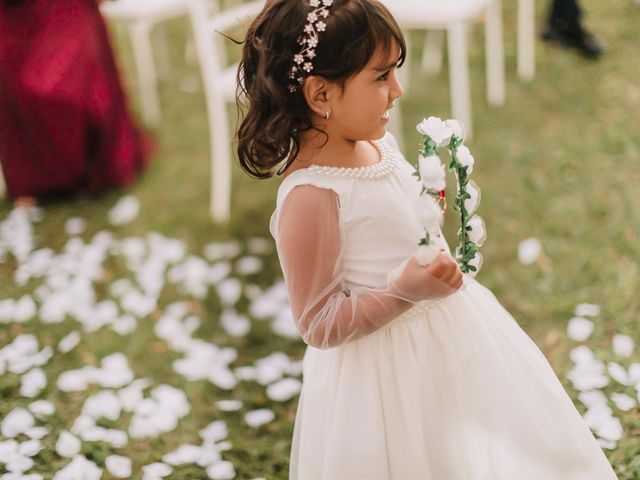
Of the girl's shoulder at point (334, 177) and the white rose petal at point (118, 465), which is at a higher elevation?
the girl's shoulder at point (334, 177)

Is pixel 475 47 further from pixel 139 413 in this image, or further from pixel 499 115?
pixel 139 413

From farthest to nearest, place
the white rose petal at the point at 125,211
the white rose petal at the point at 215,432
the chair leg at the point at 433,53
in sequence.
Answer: the chair leg at the point at 433,53 → the white rose petal at the point at 125,211 → the white rose petal at the point at 215,432

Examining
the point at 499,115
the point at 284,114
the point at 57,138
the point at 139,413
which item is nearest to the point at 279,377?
the point at 139,413

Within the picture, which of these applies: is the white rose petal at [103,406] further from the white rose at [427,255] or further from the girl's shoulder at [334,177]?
the white rose at [427,255]

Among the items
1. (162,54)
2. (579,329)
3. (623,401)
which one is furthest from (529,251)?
(162,54)

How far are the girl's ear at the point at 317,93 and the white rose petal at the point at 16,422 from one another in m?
1.49

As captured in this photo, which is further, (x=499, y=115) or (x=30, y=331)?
(x=499, y=115)

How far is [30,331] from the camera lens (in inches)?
108

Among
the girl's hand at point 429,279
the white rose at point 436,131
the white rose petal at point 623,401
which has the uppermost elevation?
the white rose at point 436,131

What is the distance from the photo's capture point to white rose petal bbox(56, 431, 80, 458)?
2.17 m

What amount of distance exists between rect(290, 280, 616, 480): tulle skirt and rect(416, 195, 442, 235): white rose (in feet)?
0.92

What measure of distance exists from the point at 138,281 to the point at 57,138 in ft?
3.31

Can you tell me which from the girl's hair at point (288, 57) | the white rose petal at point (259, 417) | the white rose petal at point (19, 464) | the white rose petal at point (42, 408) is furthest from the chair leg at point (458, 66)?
the white rose petal at point (19, 464)

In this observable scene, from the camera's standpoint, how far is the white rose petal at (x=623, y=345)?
7.50 feet
